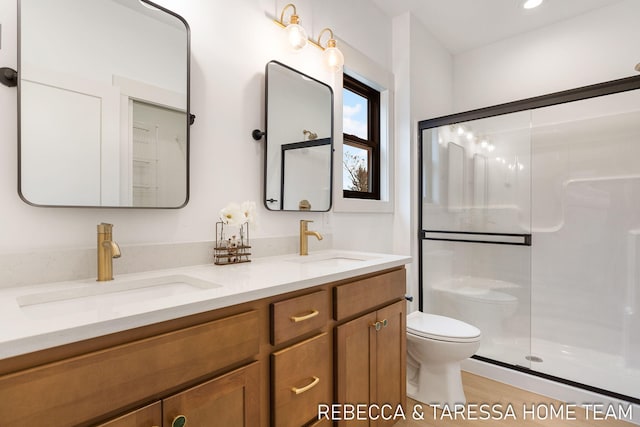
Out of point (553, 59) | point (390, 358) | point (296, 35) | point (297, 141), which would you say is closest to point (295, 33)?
point (296, 35)

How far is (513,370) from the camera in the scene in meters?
2.22

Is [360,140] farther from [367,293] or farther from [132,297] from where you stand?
[132,297]

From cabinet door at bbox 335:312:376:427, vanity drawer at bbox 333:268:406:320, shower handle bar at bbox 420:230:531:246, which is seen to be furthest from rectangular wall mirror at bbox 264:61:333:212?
shower handle bar at bbox 420:230:531:246

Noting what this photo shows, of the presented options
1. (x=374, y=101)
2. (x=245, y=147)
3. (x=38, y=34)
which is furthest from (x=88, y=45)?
(x=374, y=101)

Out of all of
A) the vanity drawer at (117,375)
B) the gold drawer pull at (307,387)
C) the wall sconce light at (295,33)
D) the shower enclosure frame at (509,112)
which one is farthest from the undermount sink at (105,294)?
the shower enclosure frame at (509,112)

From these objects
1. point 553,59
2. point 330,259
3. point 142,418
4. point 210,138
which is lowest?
point 142,418

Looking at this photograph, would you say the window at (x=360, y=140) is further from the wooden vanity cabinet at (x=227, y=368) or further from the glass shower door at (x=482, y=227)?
the wooden vanity cabinet at (x=227, y=368)

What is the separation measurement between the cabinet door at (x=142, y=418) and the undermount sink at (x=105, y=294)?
0.23 metres

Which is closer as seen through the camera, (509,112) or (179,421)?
(179,421)

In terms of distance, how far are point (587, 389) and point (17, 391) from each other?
102 inches

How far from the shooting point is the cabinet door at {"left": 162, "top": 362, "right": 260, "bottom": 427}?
0.78 metres

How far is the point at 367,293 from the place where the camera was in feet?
4.63

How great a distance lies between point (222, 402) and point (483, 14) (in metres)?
2.94

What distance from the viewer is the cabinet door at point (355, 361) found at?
1.27 metres
